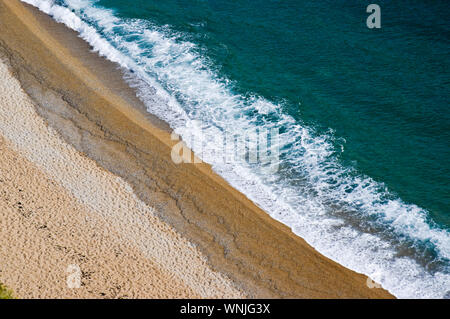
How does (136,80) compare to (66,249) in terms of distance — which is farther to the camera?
(136,80)

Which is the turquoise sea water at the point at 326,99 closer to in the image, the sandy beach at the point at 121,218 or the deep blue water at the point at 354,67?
the deep blue water at the point at 354,67

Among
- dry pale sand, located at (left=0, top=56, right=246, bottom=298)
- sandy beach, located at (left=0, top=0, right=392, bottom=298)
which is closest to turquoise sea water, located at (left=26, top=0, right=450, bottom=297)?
sandy beach, located at (left=0, top=0, right=392, bottom=298)

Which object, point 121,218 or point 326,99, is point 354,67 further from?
point 121,218

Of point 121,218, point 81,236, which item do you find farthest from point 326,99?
point 81,236

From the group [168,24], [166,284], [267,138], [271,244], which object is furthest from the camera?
[168,24]

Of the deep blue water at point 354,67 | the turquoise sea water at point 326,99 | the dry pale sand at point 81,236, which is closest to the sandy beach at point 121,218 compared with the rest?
the dry pale sand at point 81,236

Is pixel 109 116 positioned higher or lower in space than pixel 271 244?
higher

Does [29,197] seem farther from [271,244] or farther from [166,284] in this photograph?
[271,244]

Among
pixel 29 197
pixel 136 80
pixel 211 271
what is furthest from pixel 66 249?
pixel 136 80
